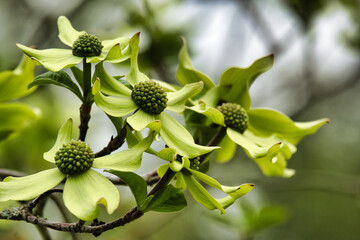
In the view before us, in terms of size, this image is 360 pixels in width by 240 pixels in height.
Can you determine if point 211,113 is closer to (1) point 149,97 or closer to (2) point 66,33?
(1) point 149,97

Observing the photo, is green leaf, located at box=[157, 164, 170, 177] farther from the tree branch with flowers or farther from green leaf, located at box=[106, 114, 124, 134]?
green leaf, located at box=[106, 114, 124, 134]

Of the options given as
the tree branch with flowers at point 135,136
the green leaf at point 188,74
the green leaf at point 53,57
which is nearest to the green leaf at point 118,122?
the tree branch with flowers at point 135,136

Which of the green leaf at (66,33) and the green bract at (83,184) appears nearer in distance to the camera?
the green bract at (83,184)

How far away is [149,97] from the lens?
662 mm

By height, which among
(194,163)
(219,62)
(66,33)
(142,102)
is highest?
(66,33)

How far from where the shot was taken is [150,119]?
0.67 metres

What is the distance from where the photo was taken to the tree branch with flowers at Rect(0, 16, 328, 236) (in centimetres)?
61

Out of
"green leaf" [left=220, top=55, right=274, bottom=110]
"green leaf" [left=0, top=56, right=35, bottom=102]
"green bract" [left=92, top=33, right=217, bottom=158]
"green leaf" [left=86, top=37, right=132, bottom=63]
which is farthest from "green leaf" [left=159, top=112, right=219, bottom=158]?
"green leaf" [left=0, top=56, right=35, bottom=102]

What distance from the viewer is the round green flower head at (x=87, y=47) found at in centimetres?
70

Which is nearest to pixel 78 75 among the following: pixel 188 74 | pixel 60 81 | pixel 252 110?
pixel 60 81

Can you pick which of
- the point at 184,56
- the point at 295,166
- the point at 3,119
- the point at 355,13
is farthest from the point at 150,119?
the point at 295,166

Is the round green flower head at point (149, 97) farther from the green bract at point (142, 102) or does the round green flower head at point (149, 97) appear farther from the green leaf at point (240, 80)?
the green leaf at point (240, 80)

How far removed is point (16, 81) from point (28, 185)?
39 cm

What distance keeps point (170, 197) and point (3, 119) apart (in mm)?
468
